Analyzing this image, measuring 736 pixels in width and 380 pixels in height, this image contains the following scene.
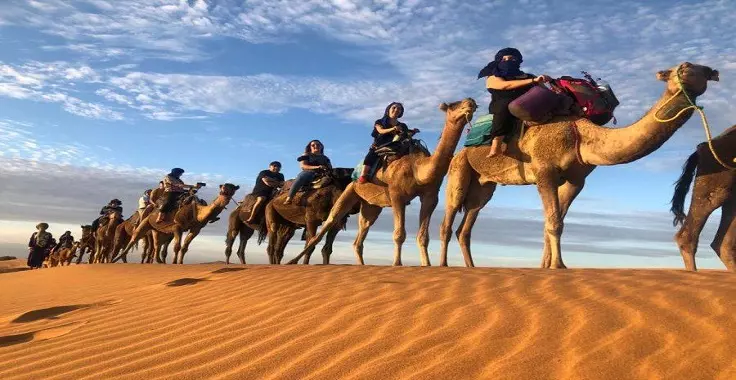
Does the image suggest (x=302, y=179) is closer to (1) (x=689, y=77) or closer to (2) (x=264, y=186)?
(2) (x=264, y=186)

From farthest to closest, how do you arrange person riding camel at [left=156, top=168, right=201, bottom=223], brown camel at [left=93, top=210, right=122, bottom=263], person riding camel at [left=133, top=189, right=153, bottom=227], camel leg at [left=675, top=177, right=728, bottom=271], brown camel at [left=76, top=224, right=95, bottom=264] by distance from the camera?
brown camel at [left=76, top=224, right=95, bottom=264] → brown camel at [left=93, top=210, right=122, bottom=263] → person riding camel at [left=133, top=189, right=153, bottom=227] → person riding camel at [left=156, top=168, right=201, bottom=223] → camel leg at [left=675, top=177, right=728, bottom=271]

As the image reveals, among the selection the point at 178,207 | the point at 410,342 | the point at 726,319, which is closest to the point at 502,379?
the point at 410,342

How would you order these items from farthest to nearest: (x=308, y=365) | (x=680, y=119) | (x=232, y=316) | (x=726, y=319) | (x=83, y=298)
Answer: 1. (x=83, y=298)
2. (x=680, y=119)
3. (x=232, y=316)
4. (x=726, y=319)
5. (x=308, y=365)

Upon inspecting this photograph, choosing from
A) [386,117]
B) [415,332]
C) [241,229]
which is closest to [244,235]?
[241,229]

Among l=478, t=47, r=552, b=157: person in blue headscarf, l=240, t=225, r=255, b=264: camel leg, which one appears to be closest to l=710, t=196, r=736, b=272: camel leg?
l=478, t=47, r=552, b=157: person in blue headscarf

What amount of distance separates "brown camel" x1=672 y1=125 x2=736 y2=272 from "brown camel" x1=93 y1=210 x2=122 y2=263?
22294 mm

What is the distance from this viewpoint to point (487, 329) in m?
3.79

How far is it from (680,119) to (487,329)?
4280 mm

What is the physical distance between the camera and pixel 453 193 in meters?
9.69

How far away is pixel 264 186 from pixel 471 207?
24.2ft

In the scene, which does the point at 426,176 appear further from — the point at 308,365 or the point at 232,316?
the point at 308,365

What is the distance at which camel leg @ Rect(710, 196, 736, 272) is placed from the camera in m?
7.57

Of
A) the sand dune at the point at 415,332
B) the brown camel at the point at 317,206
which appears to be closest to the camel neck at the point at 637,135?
the sand dune at the point at 415,332

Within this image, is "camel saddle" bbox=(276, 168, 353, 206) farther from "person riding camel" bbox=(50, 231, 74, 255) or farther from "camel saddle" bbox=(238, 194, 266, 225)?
"person riding camel" bbox=(50, 231, 74, 255)
